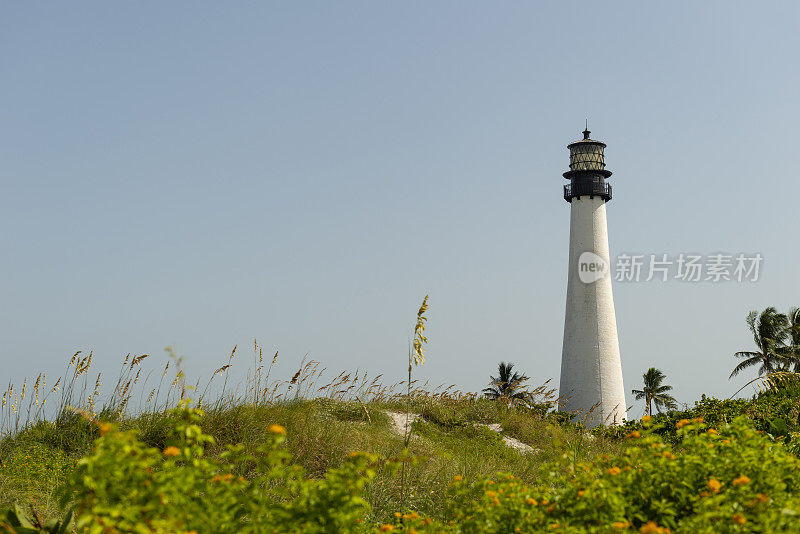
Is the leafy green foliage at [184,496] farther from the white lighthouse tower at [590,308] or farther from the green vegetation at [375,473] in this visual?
the white lighthouse tower at [590,308]

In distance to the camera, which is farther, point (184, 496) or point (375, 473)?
point (375, 473)

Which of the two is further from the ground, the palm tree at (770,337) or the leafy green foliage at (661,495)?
the palm tree at (770,337)

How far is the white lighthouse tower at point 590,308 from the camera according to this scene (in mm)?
26000

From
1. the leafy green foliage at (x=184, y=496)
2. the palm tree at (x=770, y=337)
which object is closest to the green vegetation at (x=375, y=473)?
the leafy green foliage at (x=184, y=496)

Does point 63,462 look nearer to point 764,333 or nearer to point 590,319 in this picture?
point 590,319

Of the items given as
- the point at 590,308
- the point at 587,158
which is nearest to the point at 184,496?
the point at 590,308

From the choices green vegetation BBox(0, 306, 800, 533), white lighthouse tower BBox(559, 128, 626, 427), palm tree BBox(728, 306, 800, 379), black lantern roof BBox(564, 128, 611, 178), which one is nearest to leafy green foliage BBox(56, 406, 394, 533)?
green vegetation BBox(0, 306, 800, 533)

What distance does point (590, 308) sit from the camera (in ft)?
86.8

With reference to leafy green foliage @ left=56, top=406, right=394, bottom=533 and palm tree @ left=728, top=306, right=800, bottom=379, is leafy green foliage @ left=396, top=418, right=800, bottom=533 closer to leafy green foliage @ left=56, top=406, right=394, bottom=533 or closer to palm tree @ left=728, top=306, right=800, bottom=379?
leafy green foliage @ left=56, top=406, right=394, bottom=533

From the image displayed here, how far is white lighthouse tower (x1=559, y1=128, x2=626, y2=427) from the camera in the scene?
26000mm

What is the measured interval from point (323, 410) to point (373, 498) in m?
5.95

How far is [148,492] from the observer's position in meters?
3.12

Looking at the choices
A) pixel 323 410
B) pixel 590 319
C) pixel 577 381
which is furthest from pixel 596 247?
pixel 323 410

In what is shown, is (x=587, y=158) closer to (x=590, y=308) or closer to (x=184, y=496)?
(x=590, y=308)
